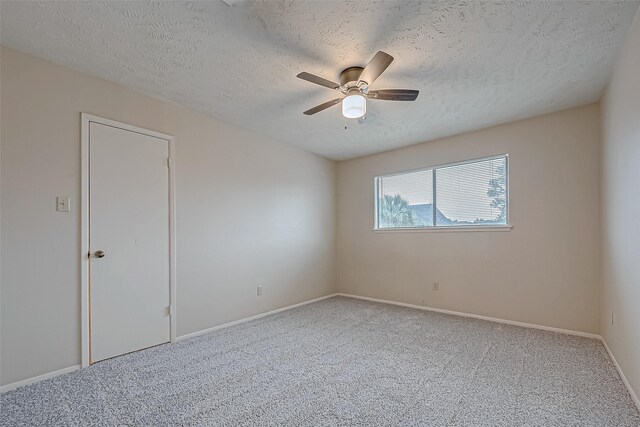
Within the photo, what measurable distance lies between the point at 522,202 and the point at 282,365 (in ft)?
10.2

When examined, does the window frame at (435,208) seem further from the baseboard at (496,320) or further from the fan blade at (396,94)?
the fan blade at (396,94)

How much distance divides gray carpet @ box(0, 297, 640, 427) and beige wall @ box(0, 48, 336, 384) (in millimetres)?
426

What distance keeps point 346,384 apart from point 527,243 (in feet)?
8.72

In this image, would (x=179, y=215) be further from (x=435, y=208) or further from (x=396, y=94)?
(x=435, y=208)

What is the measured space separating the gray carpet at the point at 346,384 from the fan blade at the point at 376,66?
7.16 ft

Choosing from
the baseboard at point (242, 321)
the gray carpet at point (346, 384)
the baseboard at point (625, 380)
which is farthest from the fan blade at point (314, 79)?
the baseboard at point (625, 380)

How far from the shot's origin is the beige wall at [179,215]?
2215mm

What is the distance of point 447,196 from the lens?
420 cm

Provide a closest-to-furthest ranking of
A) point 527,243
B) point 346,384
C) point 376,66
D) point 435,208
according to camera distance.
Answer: point 376,66 → point 346,384 → point 527,243 → point 435,208

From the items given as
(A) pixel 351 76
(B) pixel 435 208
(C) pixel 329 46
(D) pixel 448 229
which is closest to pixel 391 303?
(D) pixel 448 229

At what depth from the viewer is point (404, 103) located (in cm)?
305

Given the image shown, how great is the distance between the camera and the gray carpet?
1.81 metres

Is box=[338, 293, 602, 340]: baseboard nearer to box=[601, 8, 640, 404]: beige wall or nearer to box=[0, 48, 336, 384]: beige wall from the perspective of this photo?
box=[601, 8, 640, 404]: beige wall

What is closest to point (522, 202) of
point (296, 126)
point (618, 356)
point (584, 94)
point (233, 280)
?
point (584, 94)
